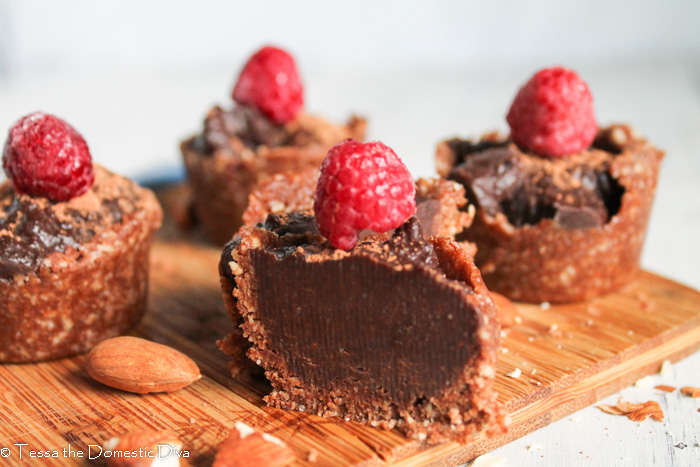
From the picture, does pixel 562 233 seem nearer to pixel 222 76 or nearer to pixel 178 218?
pixel 178 218

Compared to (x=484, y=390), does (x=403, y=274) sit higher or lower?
higher

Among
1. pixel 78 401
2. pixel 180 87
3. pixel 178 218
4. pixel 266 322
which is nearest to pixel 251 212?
pixel 266 322

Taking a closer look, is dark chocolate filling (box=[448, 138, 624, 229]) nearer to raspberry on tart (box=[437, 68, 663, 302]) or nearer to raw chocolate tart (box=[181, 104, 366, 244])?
raspberry on tart (box=[437, 68, 663, 302])

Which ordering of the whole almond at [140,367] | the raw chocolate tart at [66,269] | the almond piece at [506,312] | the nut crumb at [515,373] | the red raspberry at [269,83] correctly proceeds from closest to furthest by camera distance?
1. the whole almond at [140,367]
2. the nut crumb at [515,373]
3. the raw chocolate tart at [66,269]
4. the almond piece at [506,312]
5. the red raspberry at [269,83]

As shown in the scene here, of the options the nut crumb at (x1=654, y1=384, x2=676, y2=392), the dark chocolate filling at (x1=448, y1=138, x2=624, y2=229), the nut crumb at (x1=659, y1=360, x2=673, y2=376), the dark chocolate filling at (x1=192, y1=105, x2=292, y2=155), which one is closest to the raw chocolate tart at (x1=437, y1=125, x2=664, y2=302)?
the dark chocolate filling at (x1=448, y1=138, x2=624, y2=229)

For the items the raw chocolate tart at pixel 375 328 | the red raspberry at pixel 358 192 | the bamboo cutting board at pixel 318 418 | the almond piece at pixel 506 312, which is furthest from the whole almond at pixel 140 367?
the almond piece at pixel 506 312

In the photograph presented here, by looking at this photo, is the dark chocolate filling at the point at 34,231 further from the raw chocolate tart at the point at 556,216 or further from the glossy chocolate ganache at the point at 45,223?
the raw chocolate tart at the point at 556,216

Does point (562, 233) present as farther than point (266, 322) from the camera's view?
Yes
